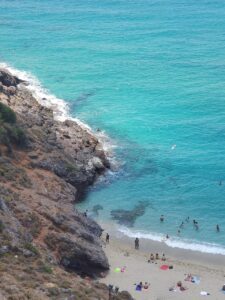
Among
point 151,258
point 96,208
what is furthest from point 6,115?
point 151,258

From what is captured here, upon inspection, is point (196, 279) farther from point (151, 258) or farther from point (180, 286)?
point (151, 258)

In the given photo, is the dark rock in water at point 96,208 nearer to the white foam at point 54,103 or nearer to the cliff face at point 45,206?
the cliff face at point 45,206

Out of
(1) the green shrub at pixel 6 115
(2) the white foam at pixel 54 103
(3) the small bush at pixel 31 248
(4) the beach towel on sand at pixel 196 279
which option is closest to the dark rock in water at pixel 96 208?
(2) the white foam at pixel 54 103

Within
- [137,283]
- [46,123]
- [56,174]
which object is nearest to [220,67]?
[46,123]

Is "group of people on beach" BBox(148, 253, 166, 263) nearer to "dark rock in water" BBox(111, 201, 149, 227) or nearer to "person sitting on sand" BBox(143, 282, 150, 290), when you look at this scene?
"person sitting on sand" BBox(143, 282, 150, 290)

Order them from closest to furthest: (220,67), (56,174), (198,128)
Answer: (56,174), (198,128), (220,67)

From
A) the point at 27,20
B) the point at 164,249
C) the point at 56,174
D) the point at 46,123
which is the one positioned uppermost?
the point at 27,20

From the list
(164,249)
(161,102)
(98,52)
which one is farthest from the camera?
(98,52)

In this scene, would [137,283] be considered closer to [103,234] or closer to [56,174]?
[103,234]
